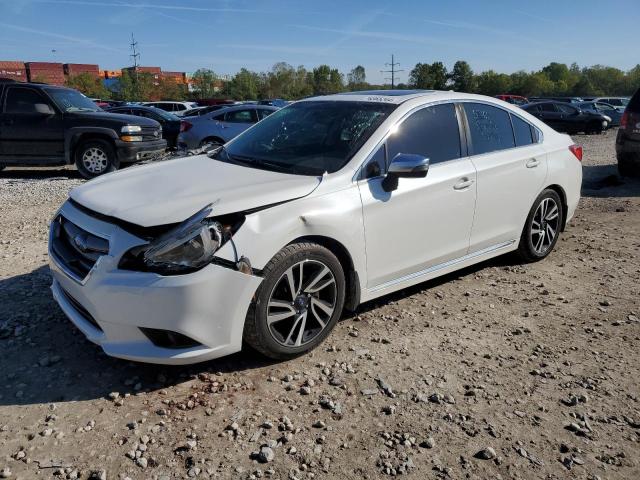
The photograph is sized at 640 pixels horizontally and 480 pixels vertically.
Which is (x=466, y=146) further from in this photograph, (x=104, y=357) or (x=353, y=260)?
(x=104, y=357)

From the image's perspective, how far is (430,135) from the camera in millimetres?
4117

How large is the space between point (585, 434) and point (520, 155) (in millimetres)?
2776

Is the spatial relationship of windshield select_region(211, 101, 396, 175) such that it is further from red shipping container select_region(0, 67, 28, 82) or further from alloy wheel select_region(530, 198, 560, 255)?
red shipping container select_region(0, 67, 28, 82)

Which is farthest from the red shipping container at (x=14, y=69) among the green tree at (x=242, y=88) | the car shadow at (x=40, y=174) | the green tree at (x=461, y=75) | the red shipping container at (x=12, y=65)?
the car shadow at (x=40, y=174)

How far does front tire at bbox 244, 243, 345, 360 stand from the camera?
308cm

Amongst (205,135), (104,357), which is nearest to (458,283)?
(104,357)

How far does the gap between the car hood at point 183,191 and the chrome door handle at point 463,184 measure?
1285 millimetres

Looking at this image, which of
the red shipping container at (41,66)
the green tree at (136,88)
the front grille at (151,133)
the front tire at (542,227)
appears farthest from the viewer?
the red shipping container at (41,66)

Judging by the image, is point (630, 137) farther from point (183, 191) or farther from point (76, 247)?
point (76, 247)

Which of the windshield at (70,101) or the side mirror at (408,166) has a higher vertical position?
the windshield at (70,101)

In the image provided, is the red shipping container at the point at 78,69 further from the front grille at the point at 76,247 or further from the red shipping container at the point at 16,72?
the front grille at the point at 76,247

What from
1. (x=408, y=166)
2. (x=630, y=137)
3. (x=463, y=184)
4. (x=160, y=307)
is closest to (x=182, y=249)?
(x=160, y=307)

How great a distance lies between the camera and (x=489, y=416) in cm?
286

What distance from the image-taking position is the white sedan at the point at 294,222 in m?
2.87
